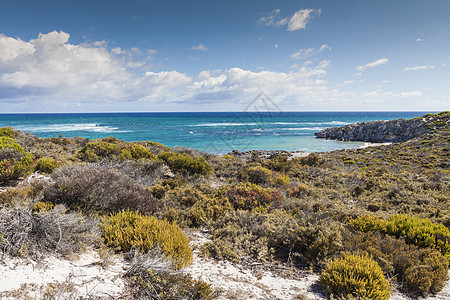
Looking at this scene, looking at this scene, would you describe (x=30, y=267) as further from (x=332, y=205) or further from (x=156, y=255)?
(x=332, y=205)

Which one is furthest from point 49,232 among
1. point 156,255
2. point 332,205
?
point 332,205

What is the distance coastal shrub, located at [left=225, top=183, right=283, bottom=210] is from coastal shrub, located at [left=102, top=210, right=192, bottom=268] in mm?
3038

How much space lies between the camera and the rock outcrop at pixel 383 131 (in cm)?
3896

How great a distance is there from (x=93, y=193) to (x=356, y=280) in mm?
6030

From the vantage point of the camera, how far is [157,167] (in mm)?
10664

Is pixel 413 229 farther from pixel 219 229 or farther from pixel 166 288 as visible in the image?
pixel 166 288

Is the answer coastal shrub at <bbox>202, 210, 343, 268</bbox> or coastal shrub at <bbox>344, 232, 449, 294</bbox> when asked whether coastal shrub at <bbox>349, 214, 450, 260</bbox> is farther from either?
coastal shrub at <bbox>202, 210, 343, 268</bbox>

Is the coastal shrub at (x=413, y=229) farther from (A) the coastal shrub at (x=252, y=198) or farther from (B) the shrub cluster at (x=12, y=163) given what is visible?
(B) the shrub cluster at (x=12, y=163)

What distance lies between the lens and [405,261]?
424 centimetres

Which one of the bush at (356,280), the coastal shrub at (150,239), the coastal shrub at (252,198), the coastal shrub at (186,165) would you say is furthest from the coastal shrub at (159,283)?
the coastal shrub at (186,165)

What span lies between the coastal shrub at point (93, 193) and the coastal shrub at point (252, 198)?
262 cm

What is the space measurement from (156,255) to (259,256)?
219 cm

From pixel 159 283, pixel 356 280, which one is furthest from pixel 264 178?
pixel 159 283

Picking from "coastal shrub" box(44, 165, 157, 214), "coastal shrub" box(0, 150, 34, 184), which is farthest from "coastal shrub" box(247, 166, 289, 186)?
"coastal shrub" box(0, 150, 34, 184)
